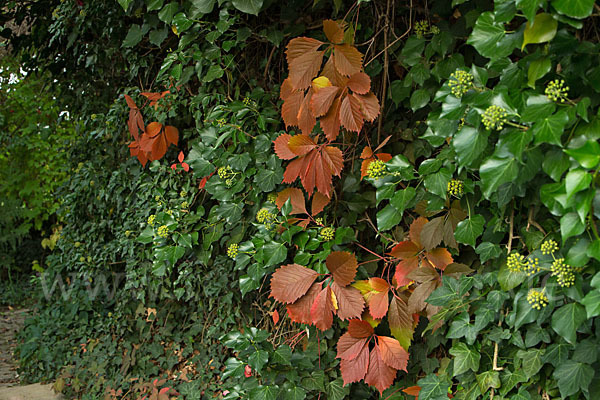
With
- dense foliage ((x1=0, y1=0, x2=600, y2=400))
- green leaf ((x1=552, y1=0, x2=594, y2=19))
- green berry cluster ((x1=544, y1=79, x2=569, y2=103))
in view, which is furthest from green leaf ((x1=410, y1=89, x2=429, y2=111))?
green leaf ((x1=552, y1=0, x2=594, y2=19))

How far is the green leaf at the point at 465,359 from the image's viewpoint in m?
1.35

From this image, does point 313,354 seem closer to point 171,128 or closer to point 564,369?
point 564,369

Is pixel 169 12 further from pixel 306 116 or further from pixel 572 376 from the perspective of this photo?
pixel 572 376

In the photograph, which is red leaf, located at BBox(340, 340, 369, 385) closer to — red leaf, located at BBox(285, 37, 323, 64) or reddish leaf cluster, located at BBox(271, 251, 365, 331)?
reddish leaf cluster, located at BBox(271, 251, 365, 331)

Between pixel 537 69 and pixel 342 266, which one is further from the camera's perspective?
pixel 342 266

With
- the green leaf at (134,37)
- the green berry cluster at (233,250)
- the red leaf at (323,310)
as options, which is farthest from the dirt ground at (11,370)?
the red leaf at (323,310)

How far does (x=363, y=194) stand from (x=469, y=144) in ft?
1.89

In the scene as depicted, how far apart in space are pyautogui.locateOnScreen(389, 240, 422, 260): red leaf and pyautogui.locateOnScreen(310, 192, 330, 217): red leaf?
1.01 feet

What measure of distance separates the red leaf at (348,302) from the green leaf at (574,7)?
95 centimetres

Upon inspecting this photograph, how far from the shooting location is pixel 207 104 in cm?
215

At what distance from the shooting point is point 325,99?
1.50 m

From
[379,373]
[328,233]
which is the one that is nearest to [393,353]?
[379,373]

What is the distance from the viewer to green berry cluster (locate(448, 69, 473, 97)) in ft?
3.97

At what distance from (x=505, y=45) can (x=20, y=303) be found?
251 inches
